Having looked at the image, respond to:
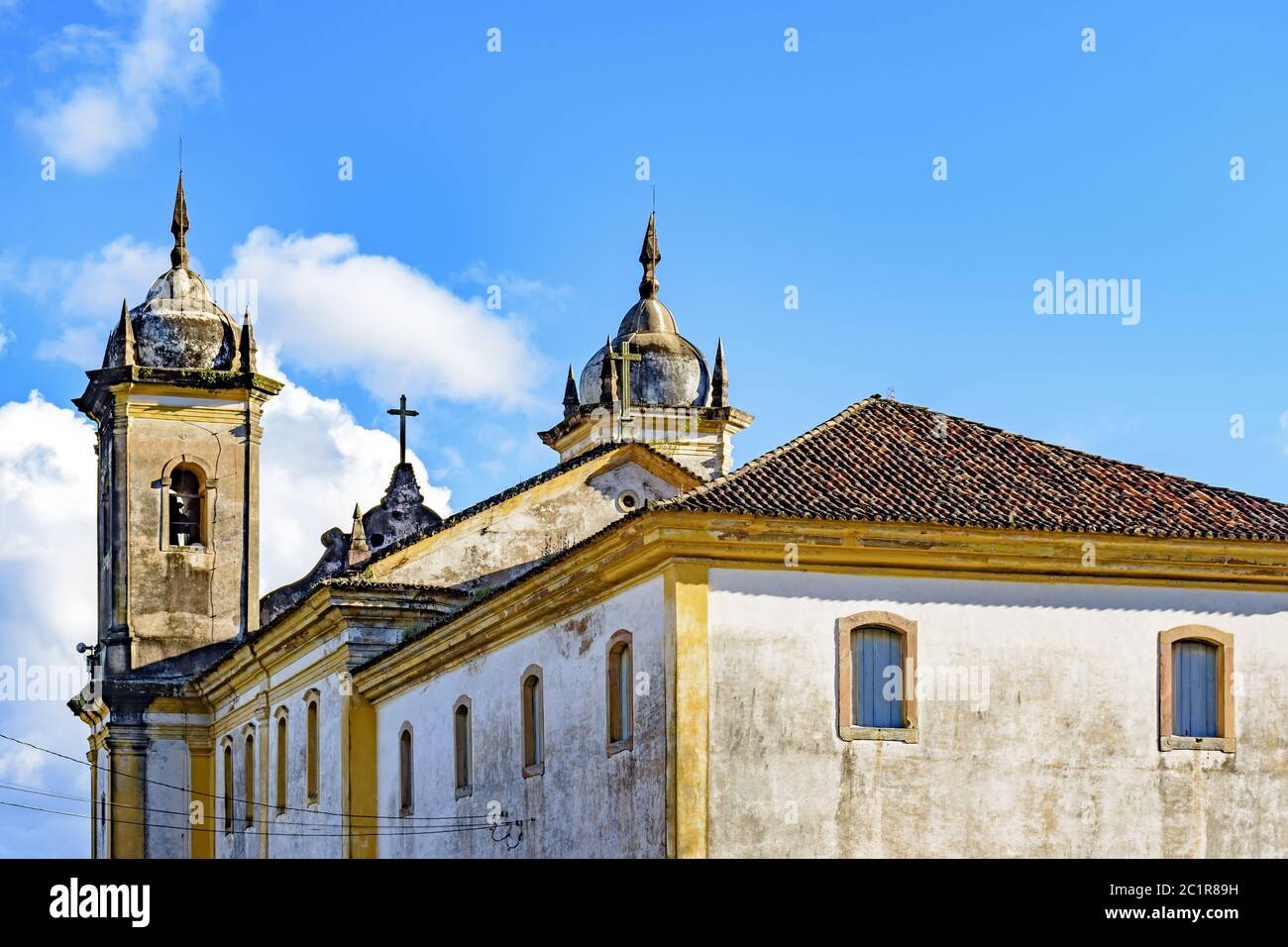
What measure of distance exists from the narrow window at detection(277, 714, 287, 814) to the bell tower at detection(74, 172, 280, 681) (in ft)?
18.4

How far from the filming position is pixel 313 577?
43.3 metres

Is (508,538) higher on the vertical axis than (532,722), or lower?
higher

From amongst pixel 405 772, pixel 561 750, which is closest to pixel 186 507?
pixel 405 772

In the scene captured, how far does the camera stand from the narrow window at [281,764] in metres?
35.2

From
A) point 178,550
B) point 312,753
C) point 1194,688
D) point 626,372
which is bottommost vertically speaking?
point 312,753

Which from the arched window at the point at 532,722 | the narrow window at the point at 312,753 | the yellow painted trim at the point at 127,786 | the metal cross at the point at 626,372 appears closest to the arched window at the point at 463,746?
the arched window at the point at 532,722

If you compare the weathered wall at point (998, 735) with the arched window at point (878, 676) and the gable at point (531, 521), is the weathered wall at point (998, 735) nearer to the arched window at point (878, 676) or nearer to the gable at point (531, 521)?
the arched window at point (878, 676)

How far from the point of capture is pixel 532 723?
25719 millimetres

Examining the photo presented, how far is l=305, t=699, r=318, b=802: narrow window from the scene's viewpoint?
3328 centimetres

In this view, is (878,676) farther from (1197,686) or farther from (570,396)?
(570,396)

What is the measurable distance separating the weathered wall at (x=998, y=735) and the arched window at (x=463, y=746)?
6.35 m

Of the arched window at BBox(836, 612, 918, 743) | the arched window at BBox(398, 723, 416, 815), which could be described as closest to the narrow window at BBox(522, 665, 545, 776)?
the arched window at BBox(836, 612, 918, 743)

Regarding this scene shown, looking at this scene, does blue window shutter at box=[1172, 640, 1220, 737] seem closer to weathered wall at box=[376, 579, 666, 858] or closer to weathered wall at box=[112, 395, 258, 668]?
weathered wall at box=[376, 579, 666, 858]

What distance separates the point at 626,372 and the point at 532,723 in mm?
14282
